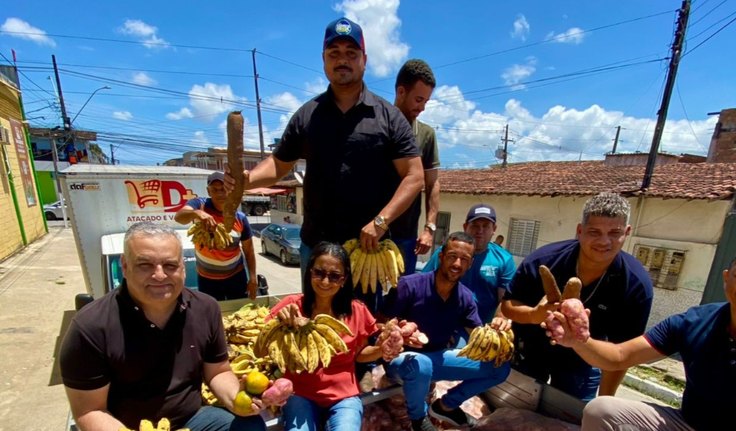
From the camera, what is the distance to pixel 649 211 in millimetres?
9258

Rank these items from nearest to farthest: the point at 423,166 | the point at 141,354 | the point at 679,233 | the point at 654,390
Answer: the point at 141,354 < the point at 423,166 < the point at 654,390 < the point at 679,233

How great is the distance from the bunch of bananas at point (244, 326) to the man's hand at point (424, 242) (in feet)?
5.12

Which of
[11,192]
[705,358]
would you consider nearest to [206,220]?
[705,358]

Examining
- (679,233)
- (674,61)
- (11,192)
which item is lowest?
(679,233)

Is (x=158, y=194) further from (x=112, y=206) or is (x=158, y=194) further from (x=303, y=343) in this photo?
(x=303, y=343)

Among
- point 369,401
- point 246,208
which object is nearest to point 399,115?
point 369,401

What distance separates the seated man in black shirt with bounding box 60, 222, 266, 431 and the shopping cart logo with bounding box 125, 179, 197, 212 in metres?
4.88

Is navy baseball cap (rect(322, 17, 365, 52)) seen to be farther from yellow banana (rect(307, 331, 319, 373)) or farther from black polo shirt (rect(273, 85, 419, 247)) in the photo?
yellow banana (rect(307, 331, 319, 373))

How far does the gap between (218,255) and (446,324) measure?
275cm

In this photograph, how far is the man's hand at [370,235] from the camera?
2.27 metres

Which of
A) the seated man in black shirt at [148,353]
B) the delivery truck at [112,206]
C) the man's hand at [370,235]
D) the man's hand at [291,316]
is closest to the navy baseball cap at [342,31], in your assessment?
the man's hand at [370,235]

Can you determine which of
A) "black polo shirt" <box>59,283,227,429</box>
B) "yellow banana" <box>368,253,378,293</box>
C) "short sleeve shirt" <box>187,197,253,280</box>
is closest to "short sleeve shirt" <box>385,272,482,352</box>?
"yellow banana" <box>368,253,378,293</box>

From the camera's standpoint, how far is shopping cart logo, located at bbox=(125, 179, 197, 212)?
5.91 m

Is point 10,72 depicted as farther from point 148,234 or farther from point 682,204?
point 682,204
